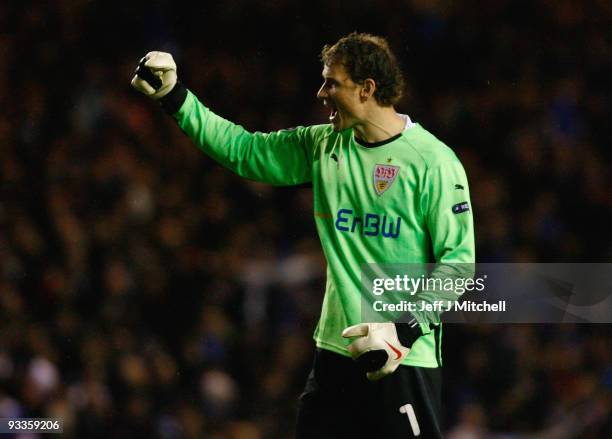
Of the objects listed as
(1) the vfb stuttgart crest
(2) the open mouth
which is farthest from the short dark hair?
(1) the vfb stuttgart crest

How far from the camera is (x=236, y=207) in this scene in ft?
30.5

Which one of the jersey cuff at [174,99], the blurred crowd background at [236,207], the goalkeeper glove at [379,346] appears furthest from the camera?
the blurred crowd background at [236,207]

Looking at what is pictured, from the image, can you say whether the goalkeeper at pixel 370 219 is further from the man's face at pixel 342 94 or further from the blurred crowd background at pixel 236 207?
the blurred crowd background at pixel 236 207

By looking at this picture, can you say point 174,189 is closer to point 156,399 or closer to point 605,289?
point 156,399

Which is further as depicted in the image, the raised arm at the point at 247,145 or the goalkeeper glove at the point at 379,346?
the raised arm at the point at 247,145

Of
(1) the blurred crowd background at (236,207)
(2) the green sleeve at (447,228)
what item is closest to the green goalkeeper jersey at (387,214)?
(2) the green sleeve at (447,228)

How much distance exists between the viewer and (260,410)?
7.93m

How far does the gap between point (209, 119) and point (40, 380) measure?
11.7ft

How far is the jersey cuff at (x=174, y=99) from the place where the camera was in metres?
4.31
